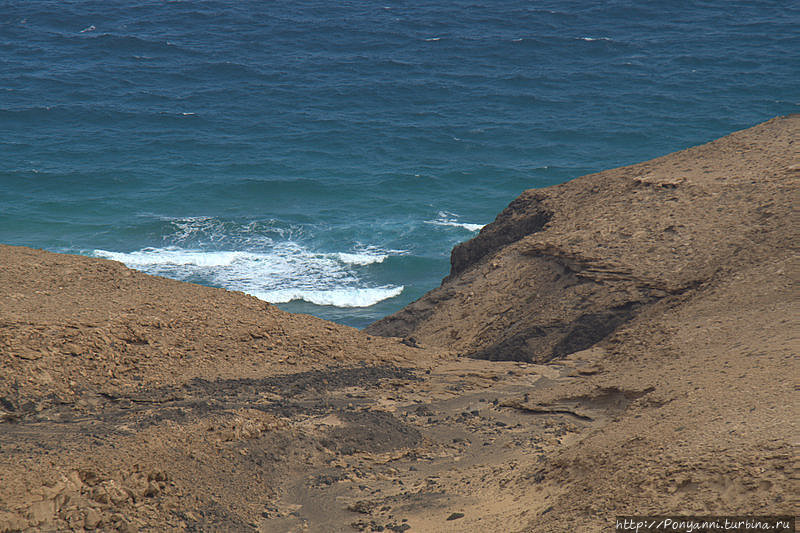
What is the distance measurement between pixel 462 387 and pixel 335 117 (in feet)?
82.7

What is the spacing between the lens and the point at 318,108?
3228 centimetres

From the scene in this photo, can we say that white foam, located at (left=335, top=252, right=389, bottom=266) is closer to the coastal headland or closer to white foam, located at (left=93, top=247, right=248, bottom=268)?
white foam, located at (left=93, top=247, right=248, bottom=268)

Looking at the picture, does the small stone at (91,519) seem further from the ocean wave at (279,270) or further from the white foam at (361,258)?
the white foam at (361,258)

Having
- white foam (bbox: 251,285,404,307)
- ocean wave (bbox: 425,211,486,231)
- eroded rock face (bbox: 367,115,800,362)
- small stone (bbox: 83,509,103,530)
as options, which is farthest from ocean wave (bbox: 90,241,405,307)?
small stone (bbox: 83,509,103,530)

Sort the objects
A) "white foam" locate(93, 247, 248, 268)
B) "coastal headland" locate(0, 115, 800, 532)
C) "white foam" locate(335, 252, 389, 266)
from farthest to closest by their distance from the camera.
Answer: "white foam" locate(335, 252, 389, 266), "white foam" locate(93, 247, 248, 268), "coastal headland" locate(0, 115, 800, 532)

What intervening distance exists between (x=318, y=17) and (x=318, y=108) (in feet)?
42.5

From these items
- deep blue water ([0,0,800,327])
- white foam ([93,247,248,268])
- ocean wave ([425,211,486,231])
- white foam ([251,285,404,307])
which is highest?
deep blue water ([0,0,800,327])

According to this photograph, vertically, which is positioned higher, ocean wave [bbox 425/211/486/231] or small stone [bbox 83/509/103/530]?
small stone [bbox 83/509/103/530]

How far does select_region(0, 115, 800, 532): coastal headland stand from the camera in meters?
4.74

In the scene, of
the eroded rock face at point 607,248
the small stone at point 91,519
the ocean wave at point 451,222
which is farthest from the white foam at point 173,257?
the small stone at point 91,519

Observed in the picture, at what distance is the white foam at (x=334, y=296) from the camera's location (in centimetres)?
1905

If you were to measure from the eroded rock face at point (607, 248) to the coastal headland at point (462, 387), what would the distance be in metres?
0.03

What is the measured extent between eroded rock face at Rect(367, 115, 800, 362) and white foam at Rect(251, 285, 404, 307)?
8.24 metres

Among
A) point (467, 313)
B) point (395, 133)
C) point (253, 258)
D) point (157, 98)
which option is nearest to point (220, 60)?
point (157, 98)
